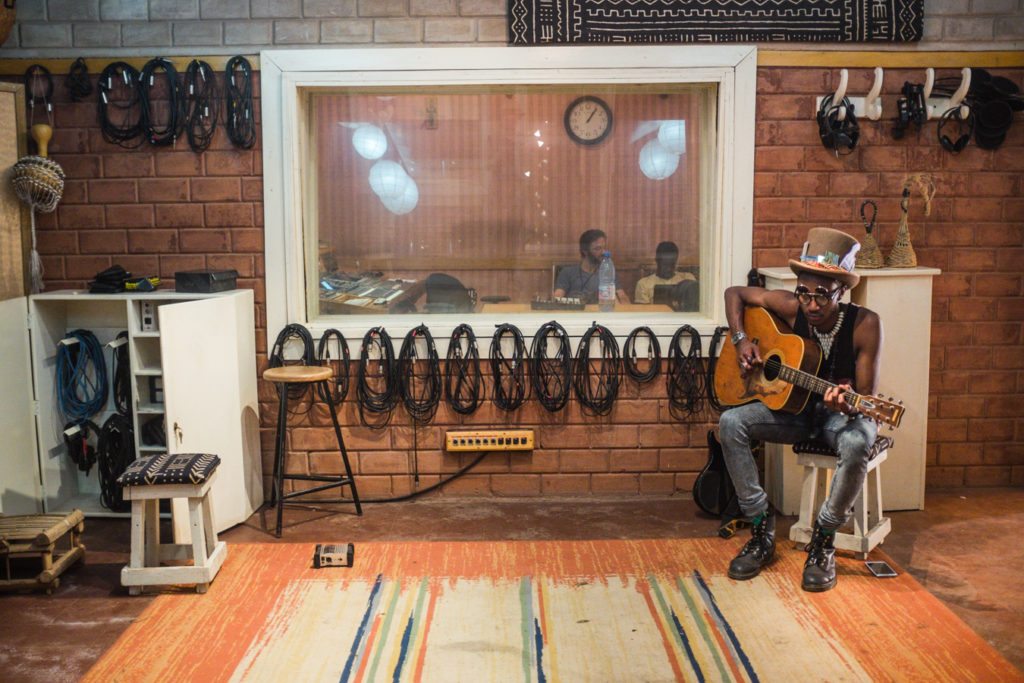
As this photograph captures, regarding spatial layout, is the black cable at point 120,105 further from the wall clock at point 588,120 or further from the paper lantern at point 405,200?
the wall clock at point 588,120

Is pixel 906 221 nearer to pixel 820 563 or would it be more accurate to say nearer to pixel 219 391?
pixel 820 563

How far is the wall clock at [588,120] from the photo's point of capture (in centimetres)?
604

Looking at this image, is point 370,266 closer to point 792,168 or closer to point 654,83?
point 654,83

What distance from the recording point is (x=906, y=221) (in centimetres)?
587

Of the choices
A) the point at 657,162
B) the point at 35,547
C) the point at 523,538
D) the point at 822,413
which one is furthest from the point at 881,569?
the point at 35,547

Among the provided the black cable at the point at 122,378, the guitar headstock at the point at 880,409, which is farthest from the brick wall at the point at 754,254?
the guitar headstock at the point at 880,409

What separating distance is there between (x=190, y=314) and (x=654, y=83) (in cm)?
284

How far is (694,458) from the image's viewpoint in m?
6.07

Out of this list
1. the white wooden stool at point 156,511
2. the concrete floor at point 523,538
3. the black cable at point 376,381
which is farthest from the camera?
the black cable at point 376,381

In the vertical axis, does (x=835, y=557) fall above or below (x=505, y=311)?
below

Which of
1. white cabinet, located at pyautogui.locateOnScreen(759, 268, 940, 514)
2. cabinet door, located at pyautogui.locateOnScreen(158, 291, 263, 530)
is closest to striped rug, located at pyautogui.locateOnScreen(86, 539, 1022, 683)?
cabinet door, located at pyautogui.locateOnScreen(158, 291, 263, 530)

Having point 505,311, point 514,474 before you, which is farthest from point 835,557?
point 505,311

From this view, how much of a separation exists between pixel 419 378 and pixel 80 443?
6.16 ft

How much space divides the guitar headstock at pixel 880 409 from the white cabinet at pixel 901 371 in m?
1.10
